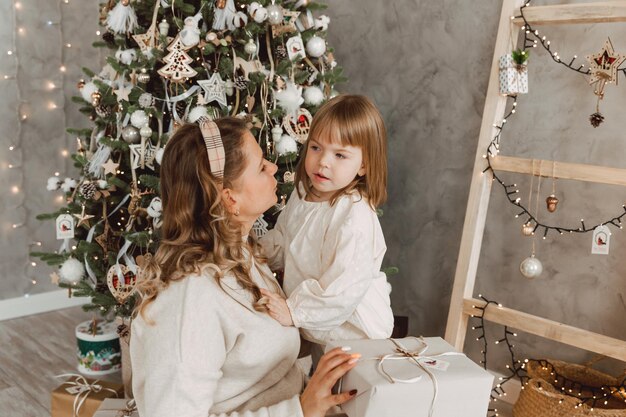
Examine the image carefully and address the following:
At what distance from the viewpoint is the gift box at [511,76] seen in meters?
2.09

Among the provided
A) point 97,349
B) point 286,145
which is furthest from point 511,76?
point 97,349

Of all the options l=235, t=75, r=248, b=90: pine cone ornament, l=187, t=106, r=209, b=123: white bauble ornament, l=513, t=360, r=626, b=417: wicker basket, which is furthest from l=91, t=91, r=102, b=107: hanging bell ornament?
l=513, t=360, r=626, b=417: wicker basket

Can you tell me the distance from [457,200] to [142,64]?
5.12ft

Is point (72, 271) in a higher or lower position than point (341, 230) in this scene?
lower

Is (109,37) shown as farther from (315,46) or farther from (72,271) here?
(72,271)

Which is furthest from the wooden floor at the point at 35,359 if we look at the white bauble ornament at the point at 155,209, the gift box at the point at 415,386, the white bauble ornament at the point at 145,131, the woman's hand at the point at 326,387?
the woman's hand at the point at 326,387

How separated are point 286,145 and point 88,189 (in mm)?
869

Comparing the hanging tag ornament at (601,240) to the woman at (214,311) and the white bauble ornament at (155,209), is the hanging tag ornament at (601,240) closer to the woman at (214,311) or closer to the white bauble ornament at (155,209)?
the woman at (214,311)

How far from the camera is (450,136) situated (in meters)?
2.71

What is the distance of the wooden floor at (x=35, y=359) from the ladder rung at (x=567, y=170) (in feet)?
3.85

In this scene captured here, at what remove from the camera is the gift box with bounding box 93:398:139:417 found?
61.6 inches

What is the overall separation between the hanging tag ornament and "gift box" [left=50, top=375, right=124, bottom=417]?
5.94ft

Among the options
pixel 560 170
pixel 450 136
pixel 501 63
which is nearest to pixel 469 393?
pixel 560 170

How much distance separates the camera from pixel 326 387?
1.20 meters
